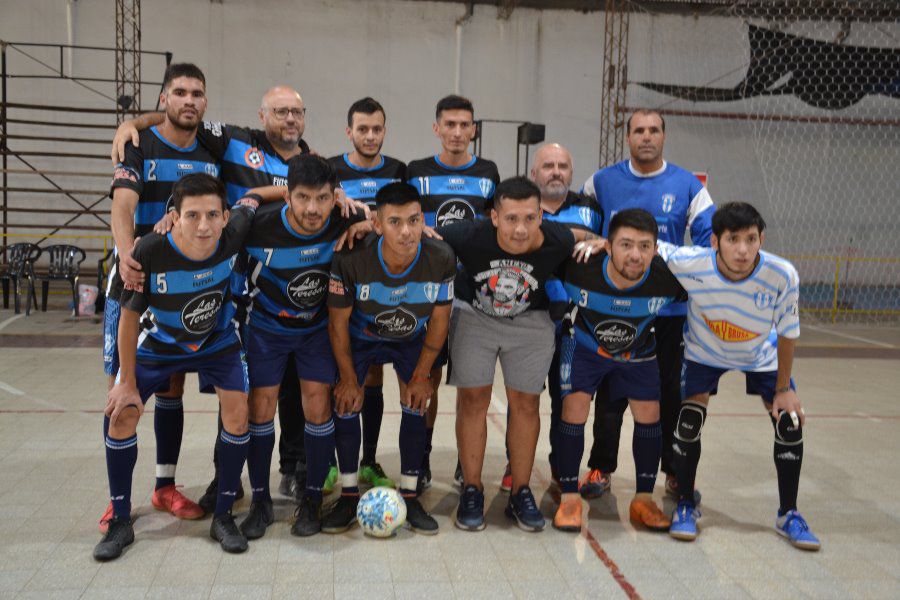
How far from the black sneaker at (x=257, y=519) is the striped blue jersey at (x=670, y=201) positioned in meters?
2.12

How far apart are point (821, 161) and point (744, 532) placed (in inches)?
492

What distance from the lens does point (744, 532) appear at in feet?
11.2

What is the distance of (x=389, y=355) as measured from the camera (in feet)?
11.4

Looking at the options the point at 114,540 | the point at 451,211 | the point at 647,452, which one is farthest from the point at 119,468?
the point at 647,452

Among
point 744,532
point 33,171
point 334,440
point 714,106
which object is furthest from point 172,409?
point 714,106

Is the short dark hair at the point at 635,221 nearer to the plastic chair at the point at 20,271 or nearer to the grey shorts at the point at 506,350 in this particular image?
the grey shorts at the point at 506,350

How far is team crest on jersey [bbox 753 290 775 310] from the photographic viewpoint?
3279 mm

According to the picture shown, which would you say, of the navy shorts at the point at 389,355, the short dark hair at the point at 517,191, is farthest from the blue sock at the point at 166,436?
the short dark hair at the point at 517,191

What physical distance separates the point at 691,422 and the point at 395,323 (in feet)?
4.69

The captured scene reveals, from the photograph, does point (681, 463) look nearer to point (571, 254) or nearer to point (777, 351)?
point (777, 351)

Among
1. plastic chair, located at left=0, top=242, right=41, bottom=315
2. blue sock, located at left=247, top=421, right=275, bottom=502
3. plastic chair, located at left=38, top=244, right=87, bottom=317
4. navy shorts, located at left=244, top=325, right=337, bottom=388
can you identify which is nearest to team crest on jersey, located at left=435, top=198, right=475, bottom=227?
navy shorts, located at left=244, top=325, right=337, bottom=388

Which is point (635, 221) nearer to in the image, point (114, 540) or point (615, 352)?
point (615, 352)

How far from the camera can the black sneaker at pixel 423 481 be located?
3700 mm

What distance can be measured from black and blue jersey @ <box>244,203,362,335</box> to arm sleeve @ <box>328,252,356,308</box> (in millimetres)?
111
